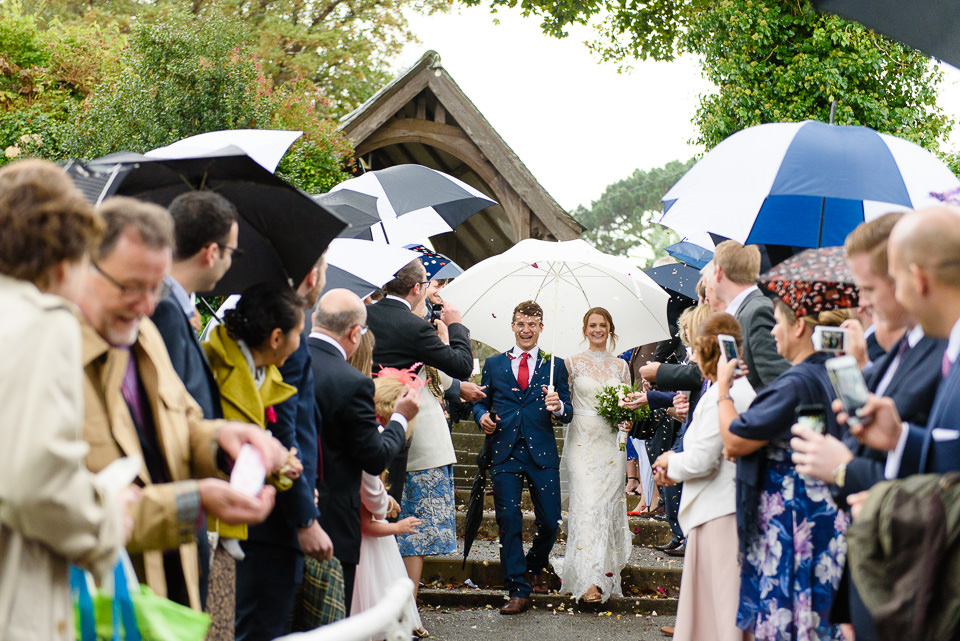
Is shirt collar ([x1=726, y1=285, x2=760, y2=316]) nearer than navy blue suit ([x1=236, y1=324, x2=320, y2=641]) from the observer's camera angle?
No

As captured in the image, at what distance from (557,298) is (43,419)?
20.7 feet

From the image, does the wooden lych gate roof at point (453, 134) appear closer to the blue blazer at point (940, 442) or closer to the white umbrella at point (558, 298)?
the white umbrella at point (558, 298)

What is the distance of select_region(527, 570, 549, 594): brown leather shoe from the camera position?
7168 millimetres

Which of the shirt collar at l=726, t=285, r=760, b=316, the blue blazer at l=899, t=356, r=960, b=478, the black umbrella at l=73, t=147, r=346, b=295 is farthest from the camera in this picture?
the shirt collar at l=726, t=285, r=760, b=316

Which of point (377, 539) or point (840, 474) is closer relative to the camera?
point (840, 474)

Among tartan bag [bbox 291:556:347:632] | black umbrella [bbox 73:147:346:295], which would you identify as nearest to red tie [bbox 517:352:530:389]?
tartan bag [bbox 291:556:347:632]

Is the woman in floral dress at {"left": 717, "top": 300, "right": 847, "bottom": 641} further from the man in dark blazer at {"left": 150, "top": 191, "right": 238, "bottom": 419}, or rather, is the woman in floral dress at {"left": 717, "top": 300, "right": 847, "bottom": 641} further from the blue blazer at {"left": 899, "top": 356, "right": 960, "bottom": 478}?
the man in dark blazer at {"left": 150, "top": 191, "right": 238, "bottom": 419}

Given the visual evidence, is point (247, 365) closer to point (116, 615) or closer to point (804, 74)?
point (116, 615)

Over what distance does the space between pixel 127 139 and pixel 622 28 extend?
27.6 ft

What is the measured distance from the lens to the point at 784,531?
4.10 m

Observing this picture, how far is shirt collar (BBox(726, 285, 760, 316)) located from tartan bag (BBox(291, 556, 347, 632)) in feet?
7.98

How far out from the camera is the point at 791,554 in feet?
13.4

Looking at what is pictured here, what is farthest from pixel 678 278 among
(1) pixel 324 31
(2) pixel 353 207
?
(1) pixel 324 31

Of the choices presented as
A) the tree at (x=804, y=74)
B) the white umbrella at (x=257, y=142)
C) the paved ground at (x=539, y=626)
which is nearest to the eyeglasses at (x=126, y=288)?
the white umbrella at (x=257, y=142)
